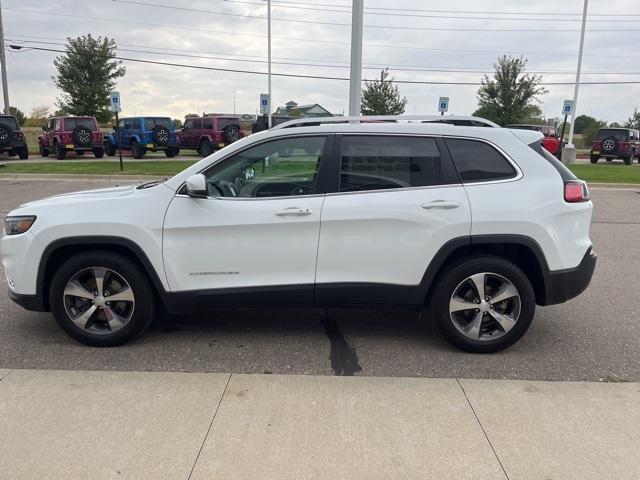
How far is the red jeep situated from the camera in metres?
24.0

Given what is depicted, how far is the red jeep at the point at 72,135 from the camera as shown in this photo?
78.9 feet

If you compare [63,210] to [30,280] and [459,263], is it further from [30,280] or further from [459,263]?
[459,263]

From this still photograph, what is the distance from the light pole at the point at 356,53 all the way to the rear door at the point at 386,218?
8.14 metres

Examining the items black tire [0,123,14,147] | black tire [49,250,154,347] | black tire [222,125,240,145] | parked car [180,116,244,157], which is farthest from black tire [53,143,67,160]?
black tire [49,250,154,347]

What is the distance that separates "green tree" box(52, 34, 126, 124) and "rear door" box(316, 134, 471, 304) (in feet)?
118

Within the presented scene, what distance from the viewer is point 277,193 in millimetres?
3984

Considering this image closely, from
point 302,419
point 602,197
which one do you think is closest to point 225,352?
point 302,419

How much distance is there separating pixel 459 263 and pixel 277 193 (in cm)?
145

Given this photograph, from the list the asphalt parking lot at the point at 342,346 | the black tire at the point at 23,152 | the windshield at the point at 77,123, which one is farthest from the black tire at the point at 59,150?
the asphalt parking lot at the point at 342,346

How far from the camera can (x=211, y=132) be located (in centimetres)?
2503

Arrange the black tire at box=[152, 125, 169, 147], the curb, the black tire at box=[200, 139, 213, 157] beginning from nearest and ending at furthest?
1. the curb
2. the black tire at box=[152, 125, 169, 147]
3. the black tire at box=[200, 139, 213, 157]

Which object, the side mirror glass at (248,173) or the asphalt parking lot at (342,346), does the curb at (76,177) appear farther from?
the side mirror glass at (248,173)

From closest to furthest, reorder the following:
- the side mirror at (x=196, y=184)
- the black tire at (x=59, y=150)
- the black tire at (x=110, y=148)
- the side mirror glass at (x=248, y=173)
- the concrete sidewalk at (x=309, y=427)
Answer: the concrete sidewalk at (x=309, y=427) → the side mirror at (x=196, y=184) → the side mirror glass at (x=248, y=173) → the black tire at (x=59, y=150) → the black tire at (x=110, y=148)

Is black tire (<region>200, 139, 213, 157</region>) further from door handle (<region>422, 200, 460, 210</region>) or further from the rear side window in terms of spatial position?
door handle (<region>422, 200, 460, 210</region>)
